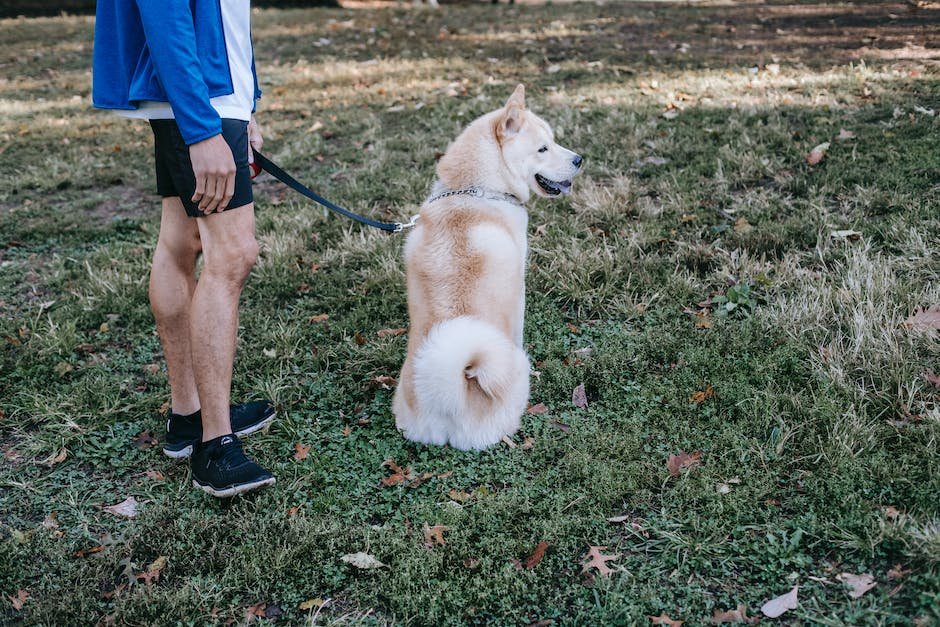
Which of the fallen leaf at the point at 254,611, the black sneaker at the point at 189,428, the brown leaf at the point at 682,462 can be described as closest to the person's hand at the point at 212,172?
the black sneaker at the point at 189,428

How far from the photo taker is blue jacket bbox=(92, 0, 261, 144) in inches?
88.8

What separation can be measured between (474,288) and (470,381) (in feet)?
1.35

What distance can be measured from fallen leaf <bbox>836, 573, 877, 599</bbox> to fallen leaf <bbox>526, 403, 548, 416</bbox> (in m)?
Result: 1.41

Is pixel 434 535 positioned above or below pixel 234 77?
below

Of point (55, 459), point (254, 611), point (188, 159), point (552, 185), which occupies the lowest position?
point (254, 611)

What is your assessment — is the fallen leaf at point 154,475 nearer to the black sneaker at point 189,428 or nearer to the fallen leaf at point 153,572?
the black sneaker at point 189,428

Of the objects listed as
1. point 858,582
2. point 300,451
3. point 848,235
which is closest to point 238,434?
point 300,451

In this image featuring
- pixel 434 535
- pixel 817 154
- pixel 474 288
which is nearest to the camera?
pixel 434 535

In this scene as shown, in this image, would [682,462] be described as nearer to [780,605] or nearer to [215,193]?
[780,605]

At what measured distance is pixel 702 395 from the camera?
3.20 meters

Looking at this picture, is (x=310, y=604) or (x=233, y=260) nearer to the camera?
(x=310, y=604)

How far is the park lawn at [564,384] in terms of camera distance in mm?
2396

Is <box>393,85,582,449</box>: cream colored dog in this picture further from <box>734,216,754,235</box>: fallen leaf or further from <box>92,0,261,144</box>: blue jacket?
<box>734,216,754,235</box>: fallen leaf

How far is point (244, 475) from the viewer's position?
9.16 feet
